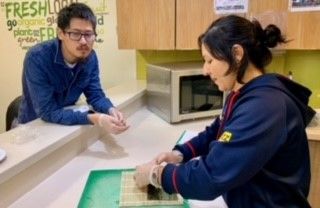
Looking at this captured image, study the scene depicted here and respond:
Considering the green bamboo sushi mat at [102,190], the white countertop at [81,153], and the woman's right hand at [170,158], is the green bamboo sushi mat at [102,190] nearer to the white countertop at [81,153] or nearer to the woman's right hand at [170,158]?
the white countertop at [81,153]

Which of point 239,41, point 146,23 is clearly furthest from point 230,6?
point 239,41

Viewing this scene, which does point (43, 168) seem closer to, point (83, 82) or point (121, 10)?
point (83, 82)

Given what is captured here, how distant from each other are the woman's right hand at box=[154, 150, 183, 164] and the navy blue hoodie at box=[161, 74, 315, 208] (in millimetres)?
163

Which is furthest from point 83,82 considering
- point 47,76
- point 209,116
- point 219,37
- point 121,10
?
point 219,37

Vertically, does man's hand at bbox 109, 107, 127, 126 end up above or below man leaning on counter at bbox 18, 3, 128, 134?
below

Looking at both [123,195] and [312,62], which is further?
[312,62]

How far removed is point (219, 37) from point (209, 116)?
3.18ft

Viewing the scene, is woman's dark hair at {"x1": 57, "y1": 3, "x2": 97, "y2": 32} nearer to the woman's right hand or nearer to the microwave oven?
the microwave oven

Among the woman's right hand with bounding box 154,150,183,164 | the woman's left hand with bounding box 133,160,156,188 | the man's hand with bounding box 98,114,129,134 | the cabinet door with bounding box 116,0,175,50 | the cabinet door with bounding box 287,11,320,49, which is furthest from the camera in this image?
the cabinet door with bounding box 116,0,175,50

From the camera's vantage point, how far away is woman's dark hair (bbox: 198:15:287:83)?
69 centimetres

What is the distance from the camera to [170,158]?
943mm

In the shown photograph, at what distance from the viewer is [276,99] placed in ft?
2.16

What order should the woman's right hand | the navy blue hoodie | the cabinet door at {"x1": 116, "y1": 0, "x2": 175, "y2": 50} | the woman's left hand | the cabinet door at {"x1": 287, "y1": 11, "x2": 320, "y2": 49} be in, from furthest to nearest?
1. the cabinet door at {"x1": 116, "y1": 0, "x2": 175, "y2": 50}
2. the cabinet door at {"x1": 287, "y1": 11, "x2": 320, "y2": 49}
3. the woman's right hand
4. the woman's left hand
5. the navy blue hoodie

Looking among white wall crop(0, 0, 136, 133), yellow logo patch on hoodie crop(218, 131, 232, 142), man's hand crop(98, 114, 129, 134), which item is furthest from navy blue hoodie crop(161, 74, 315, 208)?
white wall crop(0, 0, 136, 133)
